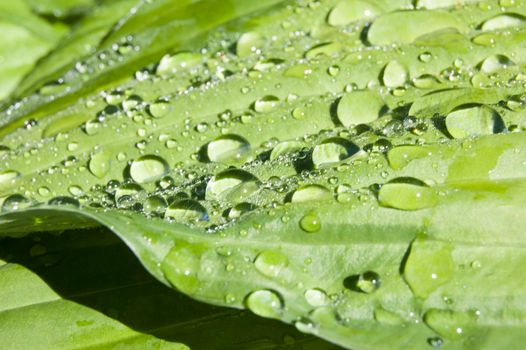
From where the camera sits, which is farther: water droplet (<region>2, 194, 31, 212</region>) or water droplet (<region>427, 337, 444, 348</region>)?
water droplet (<region>2, 194, 31, 212</region>)

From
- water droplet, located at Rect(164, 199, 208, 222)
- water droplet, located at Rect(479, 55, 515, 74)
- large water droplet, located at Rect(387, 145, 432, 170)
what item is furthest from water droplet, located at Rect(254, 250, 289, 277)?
water droplet, located at Rect(479, 55, 515, 74)

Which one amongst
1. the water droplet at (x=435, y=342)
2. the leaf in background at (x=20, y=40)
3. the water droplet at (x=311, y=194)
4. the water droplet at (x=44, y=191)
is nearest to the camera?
the water droplet at (x=435, y=342)

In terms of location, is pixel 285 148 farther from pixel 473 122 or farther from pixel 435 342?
pixel 435 342

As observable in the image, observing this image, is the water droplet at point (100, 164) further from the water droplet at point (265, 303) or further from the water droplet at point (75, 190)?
the water droplet at point (265, 303)

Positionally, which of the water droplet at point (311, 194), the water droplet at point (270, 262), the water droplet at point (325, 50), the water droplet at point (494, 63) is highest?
the water droplet at point (325, 50)

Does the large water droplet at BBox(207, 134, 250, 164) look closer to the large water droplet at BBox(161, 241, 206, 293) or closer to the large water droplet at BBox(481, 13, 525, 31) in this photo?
the large water droplet at BBox(161, 241, 206, 293)

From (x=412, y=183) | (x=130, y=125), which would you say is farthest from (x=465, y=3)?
(x=130, y=125)

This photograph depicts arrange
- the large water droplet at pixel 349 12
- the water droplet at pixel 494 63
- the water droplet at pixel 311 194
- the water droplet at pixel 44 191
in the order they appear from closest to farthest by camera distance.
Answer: the water droplet at pixel 311 194
the water droplet at pixel 494 63
the water droplet at pixel 44 191
the large water droplet at pixel 349 12

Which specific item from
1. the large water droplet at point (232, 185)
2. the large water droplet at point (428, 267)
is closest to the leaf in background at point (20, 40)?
the large water droplet at point (232, 185)
